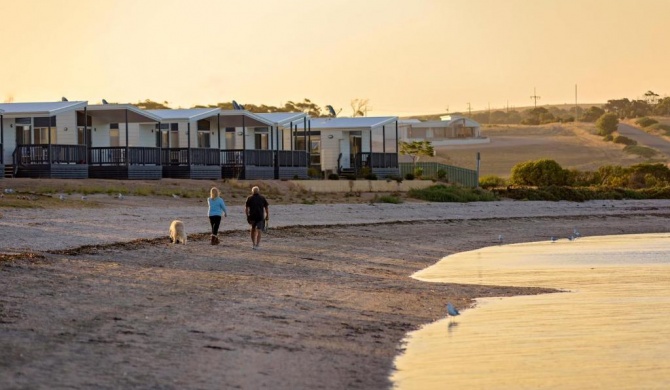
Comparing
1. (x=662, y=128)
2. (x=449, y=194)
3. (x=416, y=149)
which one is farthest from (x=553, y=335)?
(x=662, y=128)

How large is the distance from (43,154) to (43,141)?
1.63 metres

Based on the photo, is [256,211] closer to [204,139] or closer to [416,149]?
[204,139]

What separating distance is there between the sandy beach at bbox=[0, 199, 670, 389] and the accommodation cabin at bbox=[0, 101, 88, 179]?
306 inches

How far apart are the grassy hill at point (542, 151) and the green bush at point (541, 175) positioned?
45.3 ft

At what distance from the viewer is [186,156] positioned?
46.2m

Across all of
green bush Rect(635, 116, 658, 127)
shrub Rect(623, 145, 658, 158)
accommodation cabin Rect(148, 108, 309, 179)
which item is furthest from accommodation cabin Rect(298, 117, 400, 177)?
green bush Rect(635, 116, 658, 127)

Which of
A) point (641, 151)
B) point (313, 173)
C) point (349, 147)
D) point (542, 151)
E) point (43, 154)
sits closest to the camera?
point (43, 154)

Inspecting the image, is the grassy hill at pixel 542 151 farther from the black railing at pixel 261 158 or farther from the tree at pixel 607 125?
the black railing at pixel 261 158

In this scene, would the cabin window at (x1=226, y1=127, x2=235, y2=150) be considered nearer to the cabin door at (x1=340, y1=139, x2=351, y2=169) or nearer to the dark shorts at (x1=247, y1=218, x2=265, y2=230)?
the cabin door at (x1=340, y1=139, x2=351, y2=169)

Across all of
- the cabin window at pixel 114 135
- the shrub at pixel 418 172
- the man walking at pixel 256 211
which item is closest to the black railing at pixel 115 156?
the cabin window at pixel 114 135

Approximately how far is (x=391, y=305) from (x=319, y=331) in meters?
→ 3.44

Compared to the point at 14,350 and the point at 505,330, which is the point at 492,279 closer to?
the point at 505,330

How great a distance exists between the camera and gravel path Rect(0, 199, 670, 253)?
23203 mm

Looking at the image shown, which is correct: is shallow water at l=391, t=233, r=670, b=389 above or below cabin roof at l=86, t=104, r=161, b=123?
below
